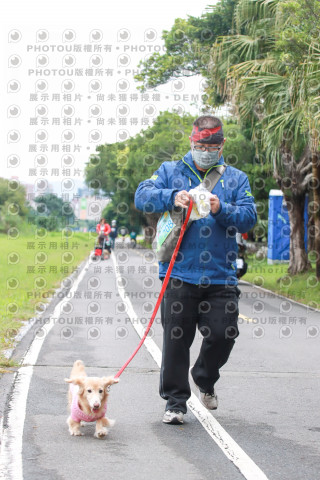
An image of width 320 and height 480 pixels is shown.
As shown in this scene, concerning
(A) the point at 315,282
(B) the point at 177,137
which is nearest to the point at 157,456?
(A) the point at 315,282

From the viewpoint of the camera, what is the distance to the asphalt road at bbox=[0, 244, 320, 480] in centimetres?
471

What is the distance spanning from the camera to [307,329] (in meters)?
12.5

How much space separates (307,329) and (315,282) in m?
7.92

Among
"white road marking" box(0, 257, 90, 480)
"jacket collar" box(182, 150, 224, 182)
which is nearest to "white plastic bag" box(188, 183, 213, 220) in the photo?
"jacket collar" box(182, 150, 224, 182)

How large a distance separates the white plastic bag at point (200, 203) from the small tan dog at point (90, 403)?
1.29m

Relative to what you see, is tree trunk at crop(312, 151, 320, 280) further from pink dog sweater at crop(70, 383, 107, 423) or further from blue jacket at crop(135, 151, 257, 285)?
pink dog sweater at crop(70, 383, 107, 423)

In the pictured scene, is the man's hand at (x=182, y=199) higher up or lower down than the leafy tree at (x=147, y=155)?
lower down

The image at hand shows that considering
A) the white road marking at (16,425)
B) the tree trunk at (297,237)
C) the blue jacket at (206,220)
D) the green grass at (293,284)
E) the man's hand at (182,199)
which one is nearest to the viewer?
the white road marking at (16,425)

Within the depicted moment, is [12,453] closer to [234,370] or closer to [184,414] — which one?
[184,414]

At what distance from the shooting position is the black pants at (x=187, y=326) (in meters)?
5.74

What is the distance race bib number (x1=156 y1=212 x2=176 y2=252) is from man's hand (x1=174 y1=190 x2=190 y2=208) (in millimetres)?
280

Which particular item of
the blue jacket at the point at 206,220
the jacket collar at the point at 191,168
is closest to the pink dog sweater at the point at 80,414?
the blue jacket at the point at 206,220

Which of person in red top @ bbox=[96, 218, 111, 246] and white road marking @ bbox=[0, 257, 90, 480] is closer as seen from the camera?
white road marking @ bbox=[0, 257, 90, 480]

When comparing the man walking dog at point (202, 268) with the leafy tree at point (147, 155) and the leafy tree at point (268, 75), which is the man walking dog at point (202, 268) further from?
the leafy tree at point (147, 155)
